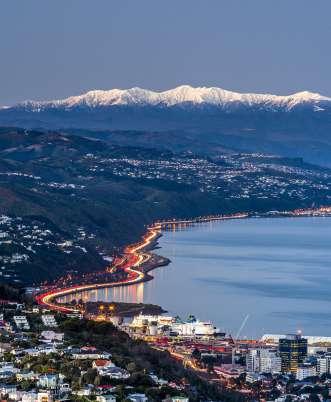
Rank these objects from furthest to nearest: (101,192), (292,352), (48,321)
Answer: (101,192) < (292,352) < (48,321)

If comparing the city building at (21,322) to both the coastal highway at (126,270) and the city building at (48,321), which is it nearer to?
the city building at (48,321)

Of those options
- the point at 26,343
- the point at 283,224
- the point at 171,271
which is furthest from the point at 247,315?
the point at 283,224

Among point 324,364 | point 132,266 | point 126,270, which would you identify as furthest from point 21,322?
point 132,266

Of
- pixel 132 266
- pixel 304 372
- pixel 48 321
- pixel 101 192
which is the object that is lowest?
pixel 304 372

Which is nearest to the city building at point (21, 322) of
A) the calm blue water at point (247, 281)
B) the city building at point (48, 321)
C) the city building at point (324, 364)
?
the city building at point (48, 321)

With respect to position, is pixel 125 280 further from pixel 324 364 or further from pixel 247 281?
pixel 324 364

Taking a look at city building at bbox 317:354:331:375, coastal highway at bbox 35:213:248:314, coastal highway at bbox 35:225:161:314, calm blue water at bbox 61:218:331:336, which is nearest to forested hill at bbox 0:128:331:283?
coastal highway at bbox 35:213:248:314
